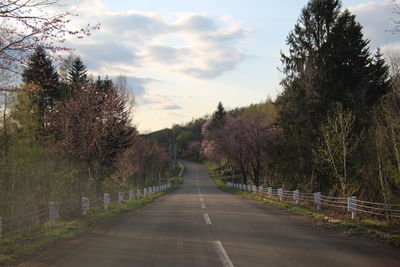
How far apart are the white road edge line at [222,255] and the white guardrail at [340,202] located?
646 centimetres

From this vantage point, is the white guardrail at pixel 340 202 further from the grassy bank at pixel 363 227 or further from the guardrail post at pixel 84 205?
the guardrail post at pixel 84 205

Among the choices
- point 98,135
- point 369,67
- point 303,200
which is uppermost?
point 369,67

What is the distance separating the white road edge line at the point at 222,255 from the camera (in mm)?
7805

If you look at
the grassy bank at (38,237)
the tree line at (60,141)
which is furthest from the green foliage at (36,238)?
the tree line at (60,141)

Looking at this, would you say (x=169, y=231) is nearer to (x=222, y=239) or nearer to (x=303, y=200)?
(x=222, y=239)

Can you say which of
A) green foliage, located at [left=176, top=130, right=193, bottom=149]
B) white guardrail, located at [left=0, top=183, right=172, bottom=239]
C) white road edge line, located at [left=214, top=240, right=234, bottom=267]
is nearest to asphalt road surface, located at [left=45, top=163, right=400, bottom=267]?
white road edge line, located at [left=214, top=240, right=234, bottom=267]

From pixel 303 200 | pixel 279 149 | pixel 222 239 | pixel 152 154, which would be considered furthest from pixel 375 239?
pixel 152 154

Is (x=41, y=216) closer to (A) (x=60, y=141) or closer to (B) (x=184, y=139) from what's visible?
(A) (x=60, y=141)

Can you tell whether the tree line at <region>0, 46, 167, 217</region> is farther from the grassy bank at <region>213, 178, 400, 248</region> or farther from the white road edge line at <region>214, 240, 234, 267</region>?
the grassy bank at <region>213, 178, 400, 248</region>

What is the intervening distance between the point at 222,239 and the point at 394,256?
4.35m

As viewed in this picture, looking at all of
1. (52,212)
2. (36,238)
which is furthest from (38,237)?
(52,212)

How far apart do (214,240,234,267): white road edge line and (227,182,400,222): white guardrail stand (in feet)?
21.2

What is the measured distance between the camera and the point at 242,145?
49062 millimetres

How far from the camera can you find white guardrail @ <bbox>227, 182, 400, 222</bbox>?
15102 millimetres
